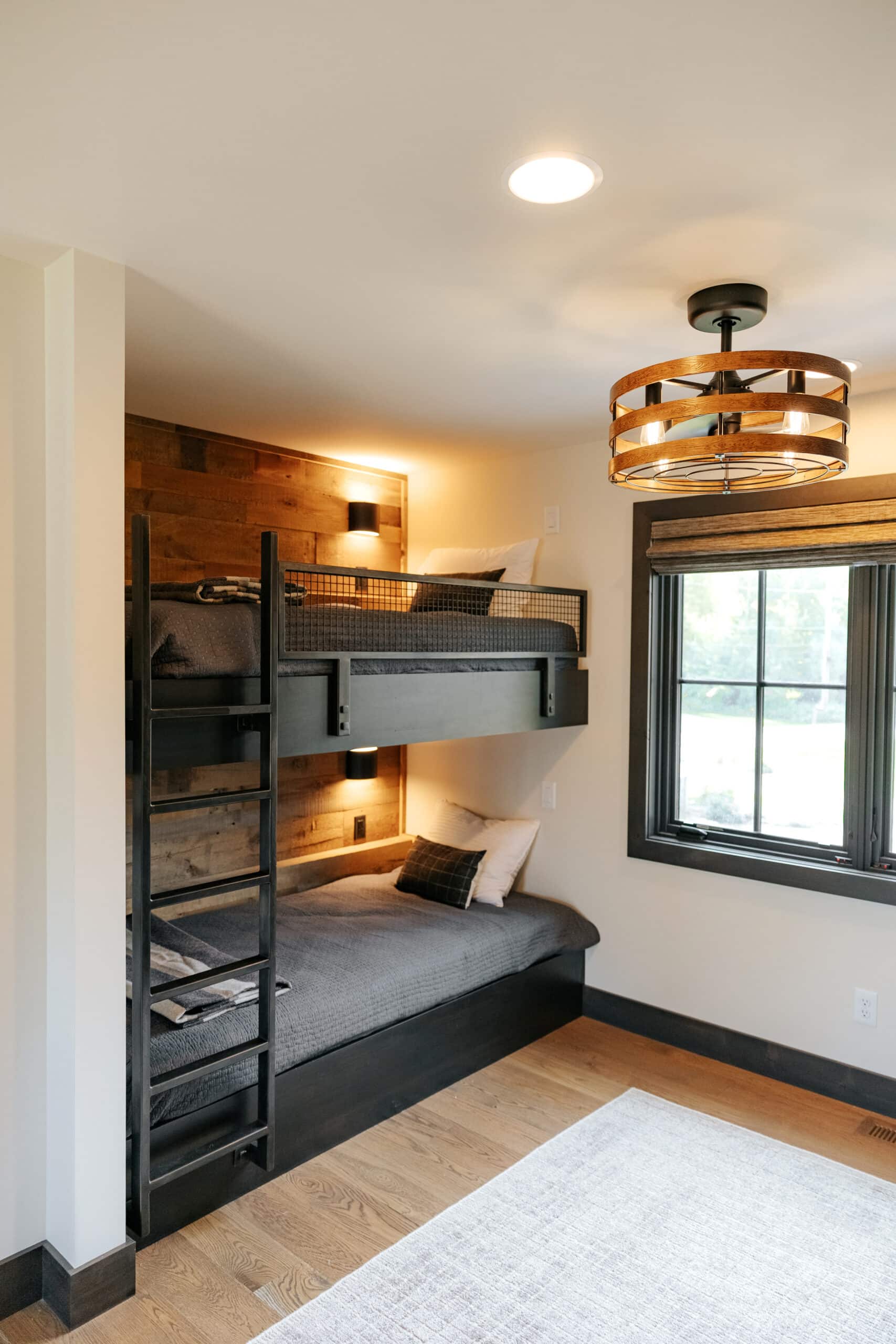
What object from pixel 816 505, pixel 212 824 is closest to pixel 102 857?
pixel 212 824

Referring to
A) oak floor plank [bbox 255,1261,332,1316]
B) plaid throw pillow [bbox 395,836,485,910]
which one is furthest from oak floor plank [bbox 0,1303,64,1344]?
plaid throw pillow [bbox 395,836,485,910]

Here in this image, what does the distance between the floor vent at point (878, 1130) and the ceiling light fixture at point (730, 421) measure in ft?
6.91

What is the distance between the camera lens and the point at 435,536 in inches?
172

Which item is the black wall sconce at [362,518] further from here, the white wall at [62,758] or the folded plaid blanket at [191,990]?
the white wall at [62,758]

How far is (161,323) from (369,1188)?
2449 mm

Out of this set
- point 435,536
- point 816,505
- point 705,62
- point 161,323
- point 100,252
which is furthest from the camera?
point 435,536

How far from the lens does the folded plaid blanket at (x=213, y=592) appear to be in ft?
7.84

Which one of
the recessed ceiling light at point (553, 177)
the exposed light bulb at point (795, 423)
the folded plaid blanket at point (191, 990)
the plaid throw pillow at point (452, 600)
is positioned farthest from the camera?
the plaid throw pillow at point (452, 600)

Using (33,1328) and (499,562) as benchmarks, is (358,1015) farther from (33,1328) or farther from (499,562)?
(499,562)

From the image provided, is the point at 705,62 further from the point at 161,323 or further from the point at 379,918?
the point at 379,918

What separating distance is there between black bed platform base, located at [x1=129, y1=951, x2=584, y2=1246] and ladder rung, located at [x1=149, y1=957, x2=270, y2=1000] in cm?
41

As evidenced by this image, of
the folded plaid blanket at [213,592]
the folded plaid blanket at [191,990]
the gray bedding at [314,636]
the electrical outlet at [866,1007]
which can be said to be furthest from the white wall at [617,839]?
the folded plaid blanket at [213,592]

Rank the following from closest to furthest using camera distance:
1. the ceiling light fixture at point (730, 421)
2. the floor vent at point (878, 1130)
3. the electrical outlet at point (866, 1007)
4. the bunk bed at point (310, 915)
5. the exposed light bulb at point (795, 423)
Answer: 1. the ceiling light fixture at point (730, 421)
2. the exposed light bulb at point (795, 423)
3. the bunk bed at point (310, 915)
4. the floor vent at point (878, 1130)
5. the electrical outlet at point (866, 1007)

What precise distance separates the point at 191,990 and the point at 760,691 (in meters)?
2.26
